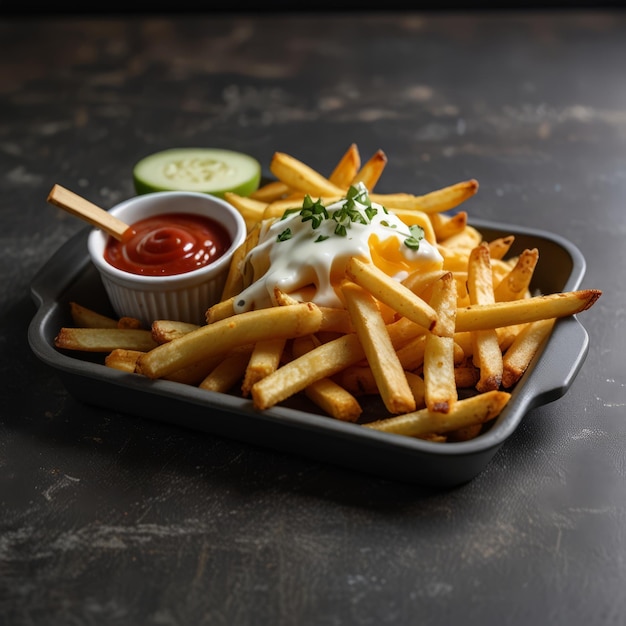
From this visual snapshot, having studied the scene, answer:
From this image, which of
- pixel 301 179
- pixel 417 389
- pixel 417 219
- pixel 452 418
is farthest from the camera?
pixel 301 179

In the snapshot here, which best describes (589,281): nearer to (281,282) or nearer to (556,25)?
(281,282)

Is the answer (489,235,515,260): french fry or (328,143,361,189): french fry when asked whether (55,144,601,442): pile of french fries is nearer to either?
(489,235,515,260): french fry

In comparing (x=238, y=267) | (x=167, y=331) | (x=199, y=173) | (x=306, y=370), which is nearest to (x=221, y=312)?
(x=167, y=331)

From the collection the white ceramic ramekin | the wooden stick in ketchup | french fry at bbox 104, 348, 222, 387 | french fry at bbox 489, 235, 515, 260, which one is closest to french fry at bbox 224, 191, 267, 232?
the white ceramic ramekin

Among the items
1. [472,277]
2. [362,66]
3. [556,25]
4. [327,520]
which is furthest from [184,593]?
[556,25]

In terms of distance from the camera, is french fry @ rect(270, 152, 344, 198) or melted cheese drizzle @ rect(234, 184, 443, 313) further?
french fry @ rect(270, 152, 344, 198)

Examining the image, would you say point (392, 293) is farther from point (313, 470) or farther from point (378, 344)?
point (313, 470)
